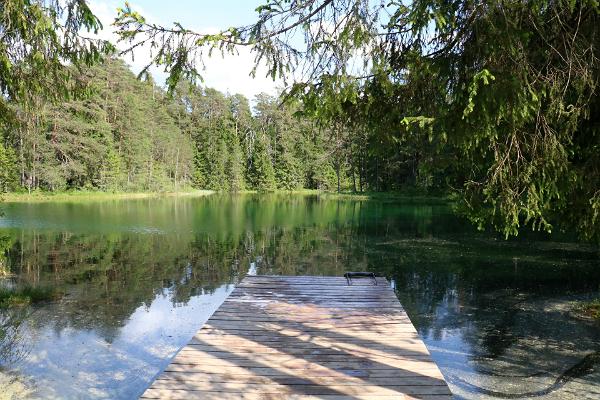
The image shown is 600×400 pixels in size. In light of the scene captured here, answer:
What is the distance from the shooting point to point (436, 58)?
4.23m

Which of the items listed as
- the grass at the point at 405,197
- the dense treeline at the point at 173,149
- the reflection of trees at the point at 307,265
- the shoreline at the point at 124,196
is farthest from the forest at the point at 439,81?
the grass at the point at 405,197

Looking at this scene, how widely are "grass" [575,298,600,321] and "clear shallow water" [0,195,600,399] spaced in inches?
10.2

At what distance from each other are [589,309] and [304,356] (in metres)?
6.56

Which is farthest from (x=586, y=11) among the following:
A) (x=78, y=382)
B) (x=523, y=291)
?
A: (x=523, y=291)

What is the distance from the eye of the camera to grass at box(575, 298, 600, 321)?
8328 millimetres

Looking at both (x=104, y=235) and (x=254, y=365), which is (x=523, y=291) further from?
(x=104, y=235)

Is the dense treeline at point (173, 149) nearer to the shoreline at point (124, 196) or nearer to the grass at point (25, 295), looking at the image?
the shoreline at point (124, 196)

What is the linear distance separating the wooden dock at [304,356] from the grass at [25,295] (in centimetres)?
500

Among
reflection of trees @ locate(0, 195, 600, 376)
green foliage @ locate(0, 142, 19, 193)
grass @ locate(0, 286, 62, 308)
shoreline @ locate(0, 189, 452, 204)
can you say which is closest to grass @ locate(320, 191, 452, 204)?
shoreline @ locate(0, 189, 452, 204)

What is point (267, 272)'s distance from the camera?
1259 centimetres

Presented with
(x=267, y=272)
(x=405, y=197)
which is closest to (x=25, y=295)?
(x=267, y=272)

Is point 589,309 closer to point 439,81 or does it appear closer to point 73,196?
point 439,81

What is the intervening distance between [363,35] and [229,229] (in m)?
18.4

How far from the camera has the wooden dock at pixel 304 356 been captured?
3.50m
